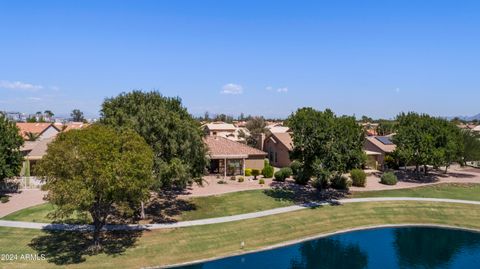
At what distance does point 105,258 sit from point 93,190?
4839 millimetres

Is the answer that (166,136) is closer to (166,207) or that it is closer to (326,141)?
(166,207)

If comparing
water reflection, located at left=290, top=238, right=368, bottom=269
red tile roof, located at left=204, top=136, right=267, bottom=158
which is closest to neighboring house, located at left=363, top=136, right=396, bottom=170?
red tile roof, located at left=204, top=136, right=267, bottom=158

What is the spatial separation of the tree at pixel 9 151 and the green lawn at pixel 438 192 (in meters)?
36.6

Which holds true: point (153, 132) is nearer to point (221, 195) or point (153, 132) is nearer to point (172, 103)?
point (172, 103)

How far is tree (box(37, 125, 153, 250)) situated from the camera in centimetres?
2427

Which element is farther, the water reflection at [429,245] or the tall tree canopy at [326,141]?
the tall tree canopy at [326,141]

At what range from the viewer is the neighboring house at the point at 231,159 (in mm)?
50594

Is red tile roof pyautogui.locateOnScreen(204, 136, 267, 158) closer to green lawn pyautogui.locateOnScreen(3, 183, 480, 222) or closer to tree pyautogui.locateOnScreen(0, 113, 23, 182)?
green lawn pyautogui.locateOnScreen(3, 183, 480, 222)

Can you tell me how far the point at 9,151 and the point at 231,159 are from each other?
84.9ft

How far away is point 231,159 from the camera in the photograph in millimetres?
51625

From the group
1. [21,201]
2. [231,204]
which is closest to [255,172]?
[231,204]

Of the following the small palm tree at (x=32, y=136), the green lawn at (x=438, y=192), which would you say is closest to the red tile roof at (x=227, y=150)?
the green lawn at (x=438, y=192)

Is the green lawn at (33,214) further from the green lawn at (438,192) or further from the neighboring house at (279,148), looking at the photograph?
the neighboring house at (279,148)

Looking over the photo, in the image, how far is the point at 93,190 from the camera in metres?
25.0
